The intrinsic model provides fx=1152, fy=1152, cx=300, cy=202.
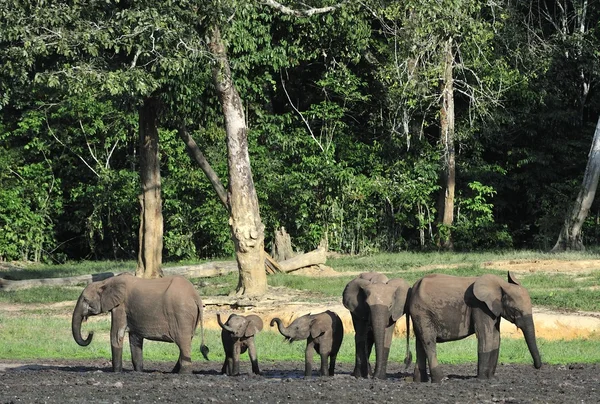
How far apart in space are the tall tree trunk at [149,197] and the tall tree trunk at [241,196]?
139 inches

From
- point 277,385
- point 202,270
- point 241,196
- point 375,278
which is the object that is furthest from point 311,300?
point 277,385

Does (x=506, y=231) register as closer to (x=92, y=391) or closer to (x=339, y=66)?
(x=339, y=66)

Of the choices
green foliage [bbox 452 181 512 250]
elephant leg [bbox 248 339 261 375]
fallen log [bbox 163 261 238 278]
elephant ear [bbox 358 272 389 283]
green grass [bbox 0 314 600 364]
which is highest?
green foliage [bbox 452 181 512 250]

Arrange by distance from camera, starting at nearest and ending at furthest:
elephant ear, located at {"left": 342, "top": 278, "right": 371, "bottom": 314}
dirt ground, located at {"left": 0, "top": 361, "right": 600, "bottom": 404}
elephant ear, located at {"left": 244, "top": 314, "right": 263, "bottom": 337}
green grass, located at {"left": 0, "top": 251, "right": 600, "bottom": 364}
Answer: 1. dirt ground, located at {"left": 0, "top": 361, "right": 600, "bottom": 404}
2. elephant ear, located at {"left": 342, "top": 278, "right": 371, "bottom": 314}
3. elephant ear, located at {"left": 244, "top": 314, "right": 263, "bottom": 337}
4. green grass, located at {"left": 0, "top": 251, "right": 600, "bottom": 364}

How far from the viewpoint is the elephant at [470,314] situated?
14.1 metres

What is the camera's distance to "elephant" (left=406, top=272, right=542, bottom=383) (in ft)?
46.2

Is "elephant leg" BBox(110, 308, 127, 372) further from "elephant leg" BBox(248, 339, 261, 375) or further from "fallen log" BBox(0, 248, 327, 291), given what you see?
"fallen log" BBox(0, 248, 327, 291)

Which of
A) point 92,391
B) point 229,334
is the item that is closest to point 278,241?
point 229,334

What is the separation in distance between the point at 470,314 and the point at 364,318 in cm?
138

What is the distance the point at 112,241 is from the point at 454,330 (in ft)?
75.7

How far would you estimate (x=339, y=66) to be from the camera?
Result: 3494 cm

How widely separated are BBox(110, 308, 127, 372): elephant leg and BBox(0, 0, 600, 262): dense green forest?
16216 mm

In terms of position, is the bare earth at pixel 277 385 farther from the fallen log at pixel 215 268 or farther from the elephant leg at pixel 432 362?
the fallen log at pixel 215 268

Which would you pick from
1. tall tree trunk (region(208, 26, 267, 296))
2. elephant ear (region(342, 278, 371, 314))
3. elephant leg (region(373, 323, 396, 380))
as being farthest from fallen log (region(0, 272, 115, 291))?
elephant leg (region(373, 323, 396, 380))
